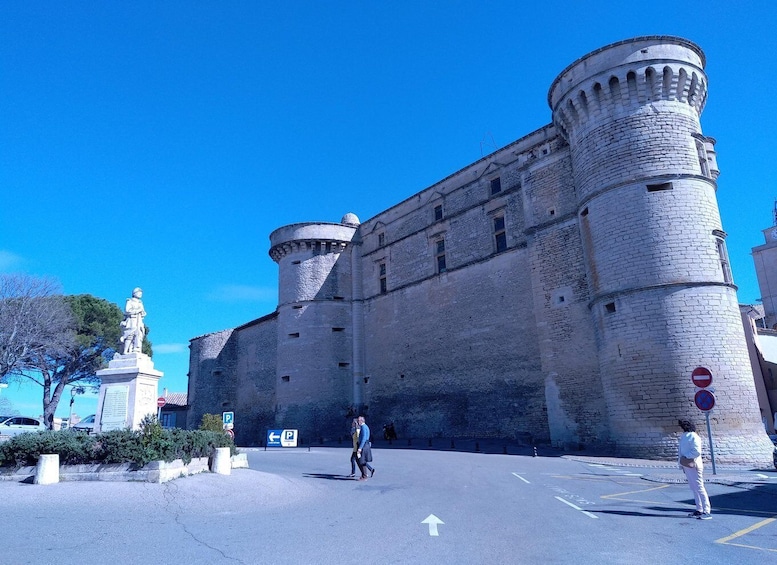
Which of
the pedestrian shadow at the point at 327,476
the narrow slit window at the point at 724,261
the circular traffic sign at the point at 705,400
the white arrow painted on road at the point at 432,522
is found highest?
the narrow slit window at the point at 724,261

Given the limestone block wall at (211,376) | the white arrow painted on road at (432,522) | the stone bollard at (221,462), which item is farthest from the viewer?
the limestone block wall at (211,376)

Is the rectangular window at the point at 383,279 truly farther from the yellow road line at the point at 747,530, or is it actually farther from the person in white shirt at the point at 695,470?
the yellow road line at the point at 747,530

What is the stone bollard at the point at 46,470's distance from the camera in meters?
8.74

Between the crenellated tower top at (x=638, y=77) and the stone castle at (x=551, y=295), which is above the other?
the crenellated tower top at (x=638, y=77)

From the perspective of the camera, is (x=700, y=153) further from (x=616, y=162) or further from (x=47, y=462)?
(x=47, y=462)

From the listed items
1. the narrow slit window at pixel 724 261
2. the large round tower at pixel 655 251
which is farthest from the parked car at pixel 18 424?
the narrow slit window at pixel 724 261

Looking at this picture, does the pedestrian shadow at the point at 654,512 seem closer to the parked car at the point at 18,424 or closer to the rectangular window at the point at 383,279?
the parked car at the point at 18,424

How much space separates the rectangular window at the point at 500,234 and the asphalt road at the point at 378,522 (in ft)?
51.7

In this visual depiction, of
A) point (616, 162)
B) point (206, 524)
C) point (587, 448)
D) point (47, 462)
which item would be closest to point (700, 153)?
point (616, 162)

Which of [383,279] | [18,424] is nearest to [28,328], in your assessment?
[18,424]

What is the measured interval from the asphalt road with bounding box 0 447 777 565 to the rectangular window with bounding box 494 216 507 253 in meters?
15.8

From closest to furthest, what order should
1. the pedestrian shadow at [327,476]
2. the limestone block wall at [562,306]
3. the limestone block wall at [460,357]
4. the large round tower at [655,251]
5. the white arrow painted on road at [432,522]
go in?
the white arrow painted on road at [432,522], the pedestrian shadow at [327,476], the large round tower at [655,251], the limestone block wall at [562,306], the limestone block wall at [460,357]

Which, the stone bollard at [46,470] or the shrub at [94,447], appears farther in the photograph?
the shrub at [94,447]

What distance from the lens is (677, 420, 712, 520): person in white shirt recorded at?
7.32 m
